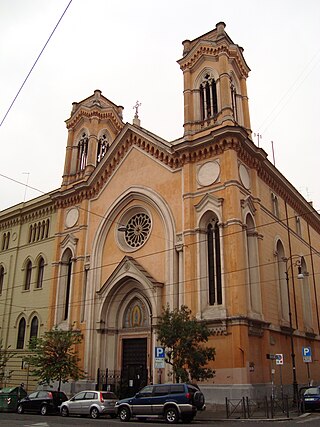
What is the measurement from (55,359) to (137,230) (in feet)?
32.5

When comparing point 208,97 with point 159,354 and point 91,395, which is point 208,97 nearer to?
point 159,354

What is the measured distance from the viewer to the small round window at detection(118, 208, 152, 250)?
98.2 feet

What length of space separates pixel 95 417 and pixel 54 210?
20662 mm

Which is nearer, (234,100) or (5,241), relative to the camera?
(234,100)

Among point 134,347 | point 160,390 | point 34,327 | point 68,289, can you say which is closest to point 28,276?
point 34,327

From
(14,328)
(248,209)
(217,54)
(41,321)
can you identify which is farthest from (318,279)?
(14,328)

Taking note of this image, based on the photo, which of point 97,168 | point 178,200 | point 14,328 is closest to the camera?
point 178,200

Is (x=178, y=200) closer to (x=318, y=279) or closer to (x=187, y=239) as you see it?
(x=187, y=239)

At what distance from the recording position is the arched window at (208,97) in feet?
98.5

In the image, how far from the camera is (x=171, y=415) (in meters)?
17.9

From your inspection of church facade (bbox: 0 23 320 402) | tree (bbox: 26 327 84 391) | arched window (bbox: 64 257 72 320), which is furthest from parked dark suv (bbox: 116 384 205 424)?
arched window (bbox: 64 257 72 320)

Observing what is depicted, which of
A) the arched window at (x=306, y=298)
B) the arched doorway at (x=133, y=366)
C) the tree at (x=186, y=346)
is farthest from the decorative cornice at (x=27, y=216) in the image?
the arched window at (x=306, y=298)

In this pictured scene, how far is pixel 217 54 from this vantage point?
3028 cm

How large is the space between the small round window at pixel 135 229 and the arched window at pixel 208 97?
8.06 metres
